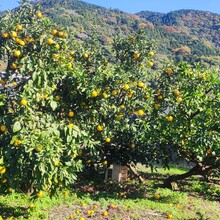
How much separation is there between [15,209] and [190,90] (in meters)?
3.78

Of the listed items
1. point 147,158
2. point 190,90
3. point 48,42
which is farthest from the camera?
point 147,158

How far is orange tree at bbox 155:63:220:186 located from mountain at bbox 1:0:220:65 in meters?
42.5

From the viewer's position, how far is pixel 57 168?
4.77 meters

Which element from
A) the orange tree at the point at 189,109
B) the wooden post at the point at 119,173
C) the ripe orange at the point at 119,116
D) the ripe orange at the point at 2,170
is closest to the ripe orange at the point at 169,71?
the orange tree at the point at 189,109

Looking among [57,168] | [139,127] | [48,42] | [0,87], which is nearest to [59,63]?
[48,42]

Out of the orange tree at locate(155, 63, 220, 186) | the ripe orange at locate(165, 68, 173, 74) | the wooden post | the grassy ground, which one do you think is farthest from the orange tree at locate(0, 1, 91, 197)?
the wooden post

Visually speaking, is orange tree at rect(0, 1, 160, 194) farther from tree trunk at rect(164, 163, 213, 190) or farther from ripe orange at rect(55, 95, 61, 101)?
tree trunk at rect(164, 163, 213, 190)

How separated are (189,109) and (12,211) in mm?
3606

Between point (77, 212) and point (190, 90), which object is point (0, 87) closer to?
point (77, 212)

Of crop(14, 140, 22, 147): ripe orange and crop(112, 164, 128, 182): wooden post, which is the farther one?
crop(112, 164, 128, 182): wooden post

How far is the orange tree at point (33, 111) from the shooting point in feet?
14.8

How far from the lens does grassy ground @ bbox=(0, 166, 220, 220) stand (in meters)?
6.28

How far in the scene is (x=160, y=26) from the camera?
285 ft

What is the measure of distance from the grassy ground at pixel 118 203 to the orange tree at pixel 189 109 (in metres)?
1.10
